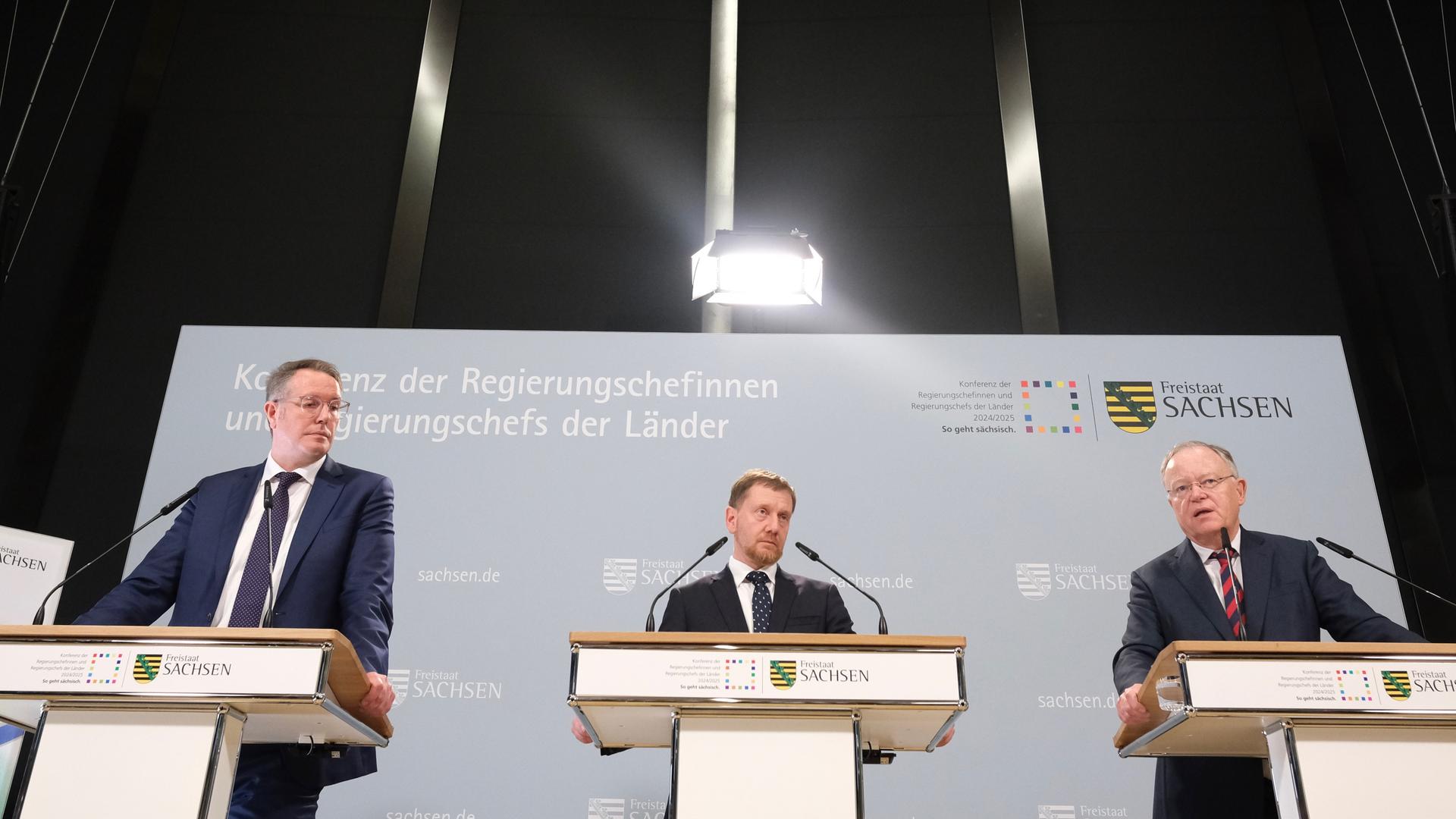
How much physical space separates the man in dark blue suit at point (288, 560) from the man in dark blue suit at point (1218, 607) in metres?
1.99

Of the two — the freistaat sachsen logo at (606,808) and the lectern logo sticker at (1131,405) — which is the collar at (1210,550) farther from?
the freistaat sachsen logo at (606,808)

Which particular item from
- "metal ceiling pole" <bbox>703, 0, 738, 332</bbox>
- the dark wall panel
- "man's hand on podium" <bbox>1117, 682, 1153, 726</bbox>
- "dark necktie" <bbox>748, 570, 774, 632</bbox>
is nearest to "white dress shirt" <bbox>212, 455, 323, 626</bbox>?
"dark necktie" <bbox>748, 570, 774, 632</bbox>

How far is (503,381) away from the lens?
14.4 feet

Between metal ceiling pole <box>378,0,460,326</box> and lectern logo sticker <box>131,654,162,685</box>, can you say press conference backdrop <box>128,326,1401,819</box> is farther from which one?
lectern logo sticker <box>131,654,162,685</box>

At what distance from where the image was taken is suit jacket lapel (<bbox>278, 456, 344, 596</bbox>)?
2799 millimetres

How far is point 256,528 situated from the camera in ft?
9.56

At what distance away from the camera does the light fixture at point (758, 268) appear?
434cm

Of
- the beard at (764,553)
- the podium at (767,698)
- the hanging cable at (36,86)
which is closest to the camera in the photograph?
the podium at (767,698)

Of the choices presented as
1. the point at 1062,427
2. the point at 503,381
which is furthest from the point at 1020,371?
the point at 503,381

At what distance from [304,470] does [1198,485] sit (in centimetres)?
281

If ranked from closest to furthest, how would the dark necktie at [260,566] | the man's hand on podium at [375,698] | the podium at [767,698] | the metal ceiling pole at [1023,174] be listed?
the podium at [767,698] → the man's hand on podium at [375,698] → the dark necktie at [260,566] → the metal ceiling pole at [1023,174]

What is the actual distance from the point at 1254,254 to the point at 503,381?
351cm

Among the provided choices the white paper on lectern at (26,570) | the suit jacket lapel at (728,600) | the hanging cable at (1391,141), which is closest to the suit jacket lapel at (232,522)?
the white paper on lectern at (26,570)

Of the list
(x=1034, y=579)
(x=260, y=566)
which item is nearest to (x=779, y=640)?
(x=260, y=566)
